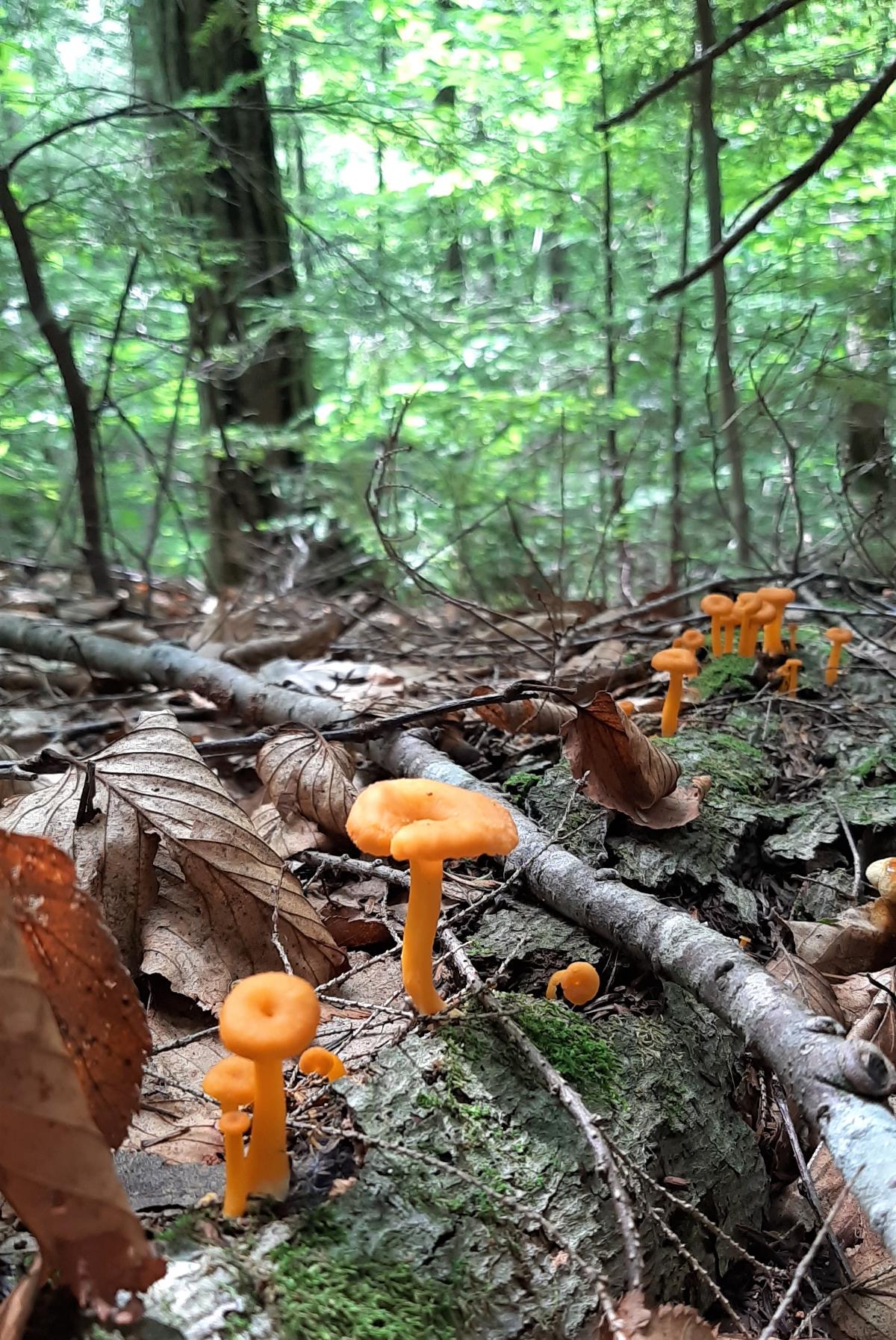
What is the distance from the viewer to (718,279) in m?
5.71

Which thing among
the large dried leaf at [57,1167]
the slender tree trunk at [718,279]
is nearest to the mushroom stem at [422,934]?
the large dried leaf at [57,1167]

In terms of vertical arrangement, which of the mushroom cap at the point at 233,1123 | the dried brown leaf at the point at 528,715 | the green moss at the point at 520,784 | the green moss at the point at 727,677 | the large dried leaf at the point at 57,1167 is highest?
the large dried leaf at the point at 57,1167

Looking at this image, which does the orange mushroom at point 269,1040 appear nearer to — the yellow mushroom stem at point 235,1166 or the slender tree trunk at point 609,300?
the yellow mushroom stem at point 235,1166

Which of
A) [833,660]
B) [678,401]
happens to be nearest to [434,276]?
[678,401]

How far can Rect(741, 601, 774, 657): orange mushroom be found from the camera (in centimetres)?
335

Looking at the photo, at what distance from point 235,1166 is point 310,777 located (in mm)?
1187

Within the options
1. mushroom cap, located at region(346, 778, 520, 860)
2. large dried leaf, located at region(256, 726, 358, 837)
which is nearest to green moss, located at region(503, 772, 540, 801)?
large dried leaf, located at region(256, 726, 358, 837)

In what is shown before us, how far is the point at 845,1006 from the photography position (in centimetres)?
207

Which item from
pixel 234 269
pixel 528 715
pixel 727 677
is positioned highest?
pixel 234 269

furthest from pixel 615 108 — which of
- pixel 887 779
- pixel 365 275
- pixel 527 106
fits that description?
pixel 887 779

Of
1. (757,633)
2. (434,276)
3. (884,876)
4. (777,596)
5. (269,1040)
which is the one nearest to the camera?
(269,1040)

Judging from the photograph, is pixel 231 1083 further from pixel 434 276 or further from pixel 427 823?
pixel 434 276

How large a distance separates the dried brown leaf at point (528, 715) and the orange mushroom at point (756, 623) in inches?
36.1

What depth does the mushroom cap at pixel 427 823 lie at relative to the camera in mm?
1300
